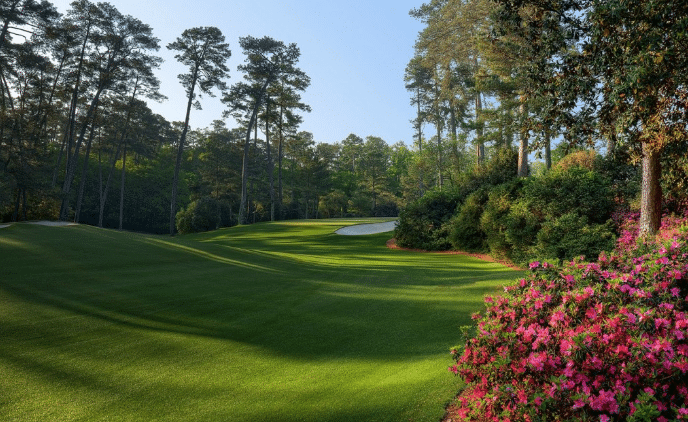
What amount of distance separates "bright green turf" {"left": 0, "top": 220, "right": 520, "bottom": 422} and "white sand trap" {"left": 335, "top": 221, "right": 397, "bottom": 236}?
14102 millimetres

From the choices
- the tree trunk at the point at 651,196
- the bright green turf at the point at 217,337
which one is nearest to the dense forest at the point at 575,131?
the tree trunk at the point at 651,196

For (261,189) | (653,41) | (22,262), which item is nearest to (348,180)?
(261,189)

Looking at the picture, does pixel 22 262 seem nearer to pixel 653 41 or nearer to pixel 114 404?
pixel 114 404

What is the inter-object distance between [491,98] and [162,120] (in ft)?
159

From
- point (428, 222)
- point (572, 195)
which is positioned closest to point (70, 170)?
point (428, 222)

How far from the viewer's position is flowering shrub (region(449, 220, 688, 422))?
261 cm

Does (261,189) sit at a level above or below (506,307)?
above

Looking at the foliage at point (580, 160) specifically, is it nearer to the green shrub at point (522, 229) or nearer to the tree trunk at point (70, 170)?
the green shrub at point (522, 229)

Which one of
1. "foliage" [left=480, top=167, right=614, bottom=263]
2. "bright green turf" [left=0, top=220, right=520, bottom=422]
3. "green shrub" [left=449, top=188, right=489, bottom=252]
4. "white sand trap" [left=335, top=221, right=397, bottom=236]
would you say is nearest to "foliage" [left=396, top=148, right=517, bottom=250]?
"green shrub" [left=449, top=188, right=489, bottom=252]

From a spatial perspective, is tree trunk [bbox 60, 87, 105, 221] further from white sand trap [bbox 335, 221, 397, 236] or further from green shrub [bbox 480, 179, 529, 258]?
green shrub [bbox 480, 179, 529, 258]

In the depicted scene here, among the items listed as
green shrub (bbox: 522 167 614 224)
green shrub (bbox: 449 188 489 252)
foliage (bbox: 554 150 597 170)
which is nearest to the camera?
green shrub (bbox: 522 167 614 224)

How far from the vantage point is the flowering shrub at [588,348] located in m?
2.61

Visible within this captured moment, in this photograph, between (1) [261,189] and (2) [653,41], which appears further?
(1) [261,189]

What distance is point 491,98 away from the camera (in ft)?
141
